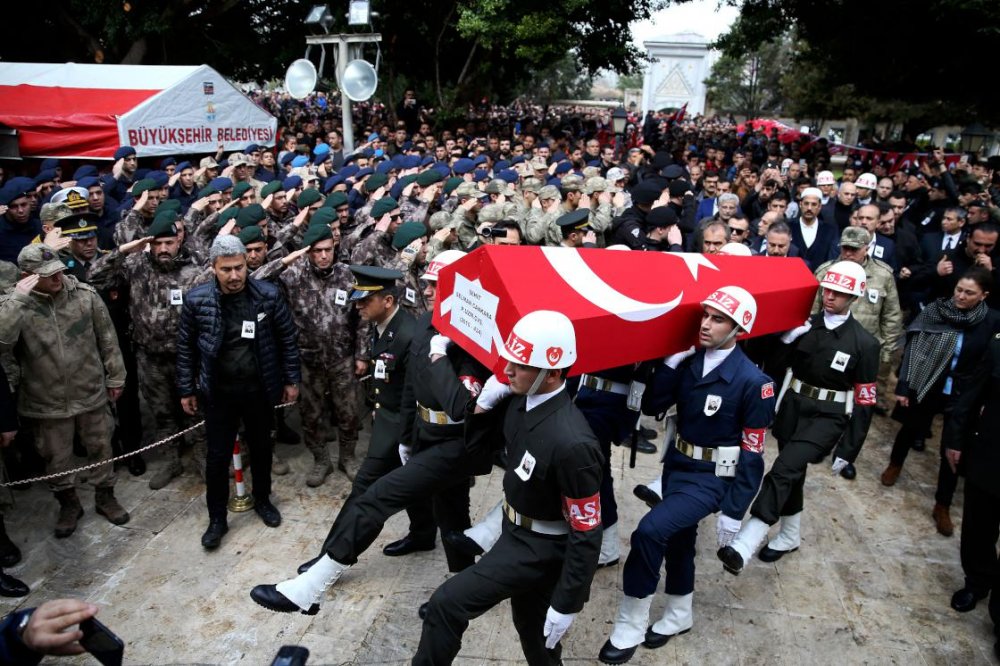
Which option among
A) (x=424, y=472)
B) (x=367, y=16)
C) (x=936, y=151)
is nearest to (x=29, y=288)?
(x=424, y=472)

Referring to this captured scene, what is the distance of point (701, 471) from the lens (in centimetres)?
363

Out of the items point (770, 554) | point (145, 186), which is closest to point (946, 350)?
point (770, 554)

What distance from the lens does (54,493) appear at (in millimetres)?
4602

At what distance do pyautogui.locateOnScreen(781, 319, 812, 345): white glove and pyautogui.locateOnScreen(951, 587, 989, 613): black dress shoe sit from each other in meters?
1.79

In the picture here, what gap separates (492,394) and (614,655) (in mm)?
1593

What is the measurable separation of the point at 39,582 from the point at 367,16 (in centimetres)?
813

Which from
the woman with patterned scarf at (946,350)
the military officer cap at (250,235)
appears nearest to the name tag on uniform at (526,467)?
the military officer cap at (250,235)

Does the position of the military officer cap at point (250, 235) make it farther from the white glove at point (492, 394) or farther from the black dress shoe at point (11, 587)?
the white glove at point (492, 394)

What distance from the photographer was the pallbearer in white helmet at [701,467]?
3.48 meters

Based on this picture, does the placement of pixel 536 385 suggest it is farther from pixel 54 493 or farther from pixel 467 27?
pixel 467 27

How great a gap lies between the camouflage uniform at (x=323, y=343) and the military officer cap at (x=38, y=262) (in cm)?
131

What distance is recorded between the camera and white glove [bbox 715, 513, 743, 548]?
3518 millimetres

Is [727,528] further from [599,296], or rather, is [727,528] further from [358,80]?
[358,80]

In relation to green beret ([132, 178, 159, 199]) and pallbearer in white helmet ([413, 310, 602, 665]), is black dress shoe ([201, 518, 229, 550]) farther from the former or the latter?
green beret ([132, 178, 159, 199])
